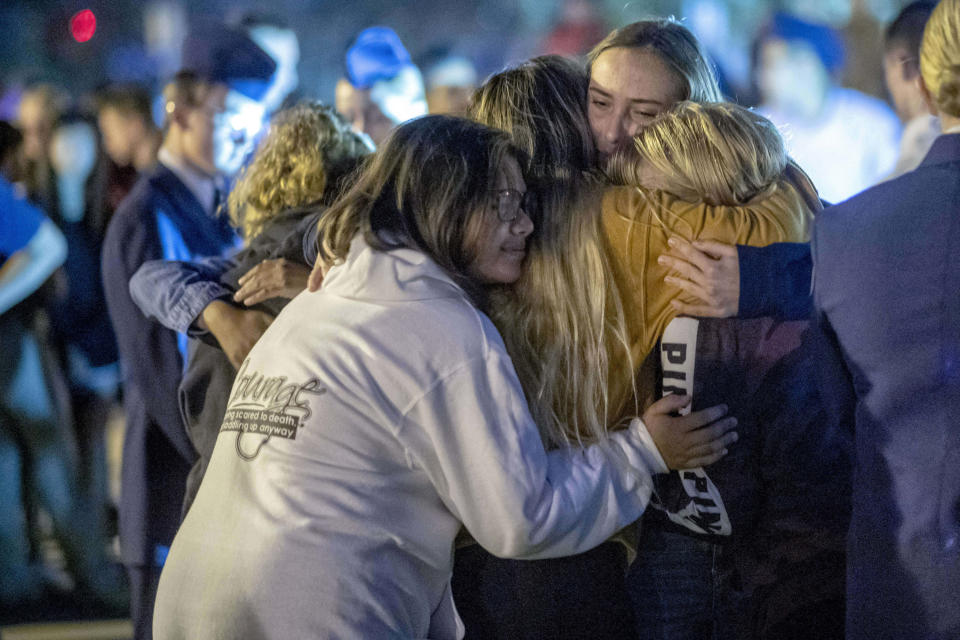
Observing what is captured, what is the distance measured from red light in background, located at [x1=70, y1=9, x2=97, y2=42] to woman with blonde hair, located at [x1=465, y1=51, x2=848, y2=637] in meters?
6.99

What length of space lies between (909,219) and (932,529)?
17.2 inches

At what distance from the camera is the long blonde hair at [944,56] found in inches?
53.4

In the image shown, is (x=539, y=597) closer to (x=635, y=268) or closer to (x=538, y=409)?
(x=538, y=409)

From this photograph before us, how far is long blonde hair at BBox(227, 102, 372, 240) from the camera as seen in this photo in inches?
Result: 89.4

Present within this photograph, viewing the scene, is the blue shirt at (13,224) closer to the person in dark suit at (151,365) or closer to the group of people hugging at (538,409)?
the person in dark suit at (151,365)

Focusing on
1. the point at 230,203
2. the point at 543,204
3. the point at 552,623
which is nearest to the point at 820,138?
the point at 230,203

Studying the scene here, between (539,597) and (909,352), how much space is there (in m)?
0.66

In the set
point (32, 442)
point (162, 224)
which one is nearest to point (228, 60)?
point (162, 224)

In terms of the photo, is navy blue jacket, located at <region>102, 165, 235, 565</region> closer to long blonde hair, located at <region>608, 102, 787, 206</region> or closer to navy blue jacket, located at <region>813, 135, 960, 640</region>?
long blonde hair, located at <region>608, 102, 787, 206</region>

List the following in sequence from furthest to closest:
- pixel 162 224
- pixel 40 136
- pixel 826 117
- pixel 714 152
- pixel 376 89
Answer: pixel 40 136 → pixel 826 117 → pixel 376 89 → pixel 162 224 → pixel 714 152

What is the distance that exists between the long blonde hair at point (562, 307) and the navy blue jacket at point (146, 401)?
141 centimetres

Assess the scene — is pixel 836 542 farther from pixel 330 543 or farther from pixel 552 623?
pixel 330 543

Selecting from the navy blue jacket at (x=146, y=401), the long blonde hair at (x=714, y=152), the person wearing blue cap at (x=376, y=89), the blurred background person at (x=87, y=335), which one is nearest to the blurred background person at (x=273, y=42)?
the person wearing blue cap at (x=376, y=89)

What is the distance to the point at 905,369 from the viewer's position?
143cm
